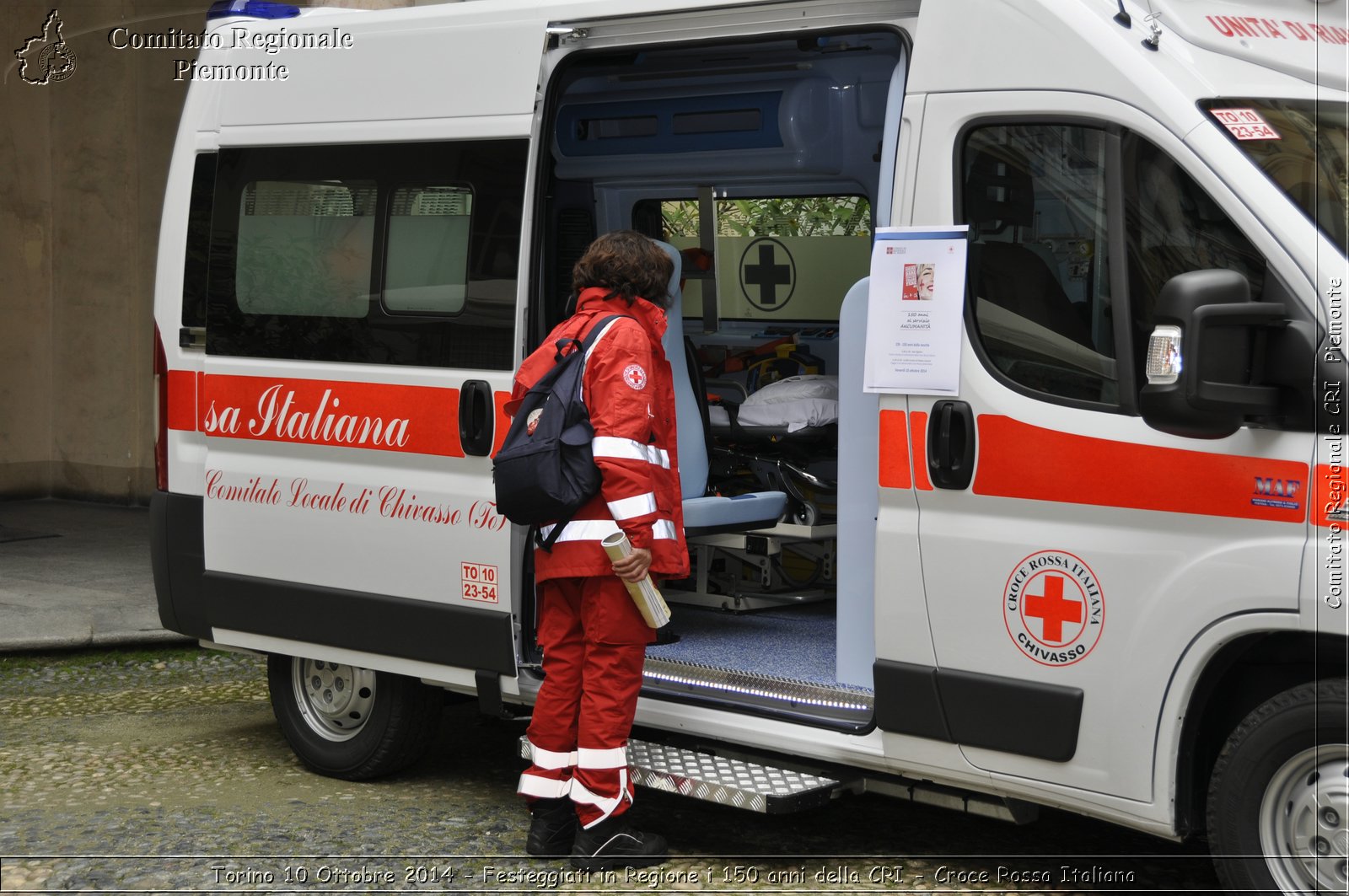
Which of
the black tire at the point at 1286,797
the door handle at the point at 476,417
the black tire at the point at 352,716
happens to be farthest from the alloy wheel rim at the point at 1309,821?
the black tire at the point at 352,716

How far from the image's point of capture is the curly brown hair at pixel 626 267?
15.2 feet

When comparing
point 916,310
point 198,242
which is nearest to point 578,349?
point 916,310

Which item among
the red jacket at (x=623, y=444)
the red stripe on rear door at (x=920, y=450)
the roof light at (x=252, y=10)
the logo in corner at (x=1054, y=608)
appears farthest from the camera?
the roof light at (x=252, y=10)

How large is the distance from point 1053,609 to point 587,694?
54.8 inches

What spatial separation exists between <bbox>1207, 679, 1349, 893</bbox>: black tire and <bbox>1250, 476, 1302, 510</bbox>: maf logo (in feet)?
1.35

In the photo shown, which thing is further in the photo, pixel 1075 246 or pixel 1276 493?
pixel 1075 246

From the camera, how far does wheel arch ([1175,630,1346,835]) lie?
3596 millimetres

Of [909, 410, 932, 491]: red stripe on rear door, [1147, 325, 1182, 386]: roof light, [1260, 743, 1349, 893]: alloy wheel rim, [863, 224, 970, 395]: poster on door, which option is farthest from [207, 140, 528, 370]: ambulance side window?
[1260, 743, 1349, 893]: alloy wheel rim

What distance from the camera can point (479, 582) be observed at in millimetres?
4969

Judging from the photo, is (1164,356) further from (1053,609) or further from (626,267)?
(626,267)

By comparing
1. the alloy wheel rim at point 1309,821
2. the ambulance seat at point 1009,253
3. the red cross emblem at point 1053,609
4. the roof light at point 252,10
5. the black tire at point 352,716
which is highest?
the roof light at point 252,10

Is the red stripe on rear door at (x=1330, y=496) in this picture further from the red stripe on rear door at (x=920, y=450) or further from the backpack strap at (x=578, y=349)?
the backpack strap at (x=578, y=349)

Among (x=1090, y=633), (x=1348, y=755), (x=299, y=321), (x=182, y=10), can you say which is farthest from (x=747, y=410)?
(x=182, y=10)

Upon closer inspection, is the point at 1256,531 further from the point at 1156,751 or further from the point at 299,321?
the point at 299,321
